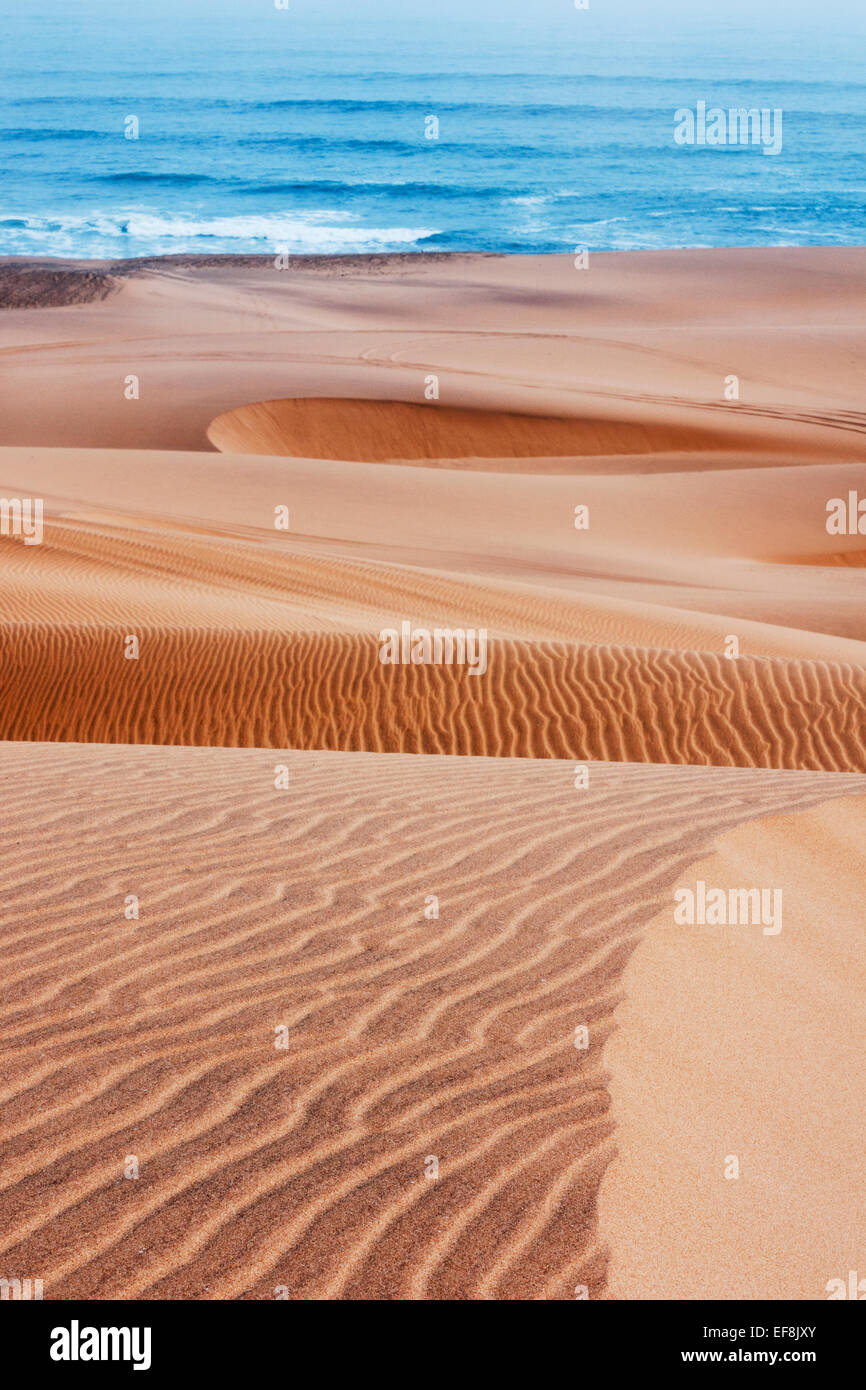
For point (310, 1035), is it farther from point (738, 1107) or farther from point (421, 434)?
point (421, 434)

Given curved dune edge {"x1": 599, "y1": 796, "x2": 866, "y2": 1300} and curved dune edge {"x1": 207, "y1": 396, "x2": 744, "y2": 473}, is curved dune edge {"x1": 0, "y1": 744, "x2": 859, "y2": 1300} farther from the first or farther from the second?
curved dune edge {"x1": 207, "y1": 396, "x2": 744, "y2": 473}

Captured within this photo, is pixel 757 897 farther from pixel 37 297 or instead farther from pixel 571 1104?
pixel 37 297

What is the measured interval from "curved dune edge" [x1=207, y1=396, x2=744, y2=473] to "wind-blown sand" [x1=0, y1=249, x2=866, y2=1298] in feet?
23.5

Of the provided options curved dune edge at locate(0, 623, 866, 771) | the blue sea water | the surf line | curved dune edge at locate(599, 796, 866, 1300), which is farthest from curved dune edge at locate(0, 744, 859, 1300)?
the blue sea water

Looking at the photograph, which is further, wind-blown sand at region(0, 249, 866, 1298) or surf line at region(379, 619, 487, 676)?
surf line at region(379, 619, 487, 676)

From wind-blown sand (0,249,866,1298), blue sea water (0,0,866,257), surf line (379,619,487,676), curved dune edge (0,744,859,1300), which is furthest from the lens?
blue sea water (0,0,866,257)

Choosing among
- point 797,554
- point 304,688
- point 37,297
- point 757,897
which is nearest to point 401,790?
point 757,897

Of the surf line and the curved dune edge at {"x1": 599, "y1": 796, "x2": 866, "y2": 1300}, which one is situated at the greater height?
the surf line

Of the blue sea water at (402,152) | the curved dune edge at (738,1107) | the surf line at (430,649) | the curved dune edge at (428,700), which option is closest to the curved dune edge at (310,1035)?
the curved dune edge at (738,1107)

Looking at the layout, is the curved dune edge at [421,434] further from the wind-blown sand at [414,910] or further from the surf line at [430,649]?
the surf line at [430,649]

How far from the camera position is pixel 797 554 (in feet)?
62.2

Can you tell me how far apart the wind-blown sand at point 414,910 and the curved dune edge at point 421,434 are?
7153 millimetres

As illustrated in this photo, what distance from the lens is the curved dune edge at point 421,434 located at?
25328 millimetres

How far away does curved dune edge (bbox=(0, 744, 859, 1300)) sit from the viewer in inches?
117
